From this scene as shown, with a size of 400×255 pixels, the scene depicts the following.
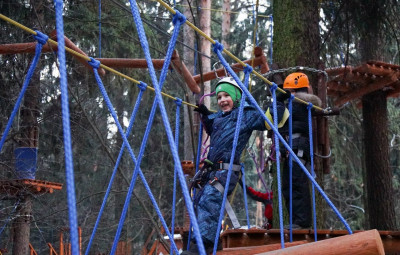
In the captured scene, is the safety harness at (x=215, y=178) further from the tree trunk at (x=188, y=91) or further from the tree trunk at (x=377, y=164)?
the tree trunk at (x=377, y=164)

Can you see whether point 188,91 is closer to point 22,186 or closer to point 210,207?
point 22,186

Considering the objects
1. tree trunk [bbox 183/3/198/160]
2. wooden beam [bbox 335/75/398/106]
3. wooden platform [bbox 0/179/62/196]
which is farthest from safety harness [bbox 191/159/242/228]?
wooden beam [bbox 335/75/398/106]

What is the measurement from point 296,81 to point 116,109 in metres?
10.3

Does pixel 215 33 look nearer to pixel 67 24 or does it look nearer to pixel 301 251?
pixel 67 24

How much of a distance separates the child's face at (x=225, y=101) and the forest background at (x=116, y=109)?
1.29 metres

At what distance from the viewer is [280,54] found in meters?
5.43

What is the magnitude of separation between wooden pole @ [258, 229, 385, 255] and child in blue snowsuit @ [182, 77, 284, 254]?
934mm

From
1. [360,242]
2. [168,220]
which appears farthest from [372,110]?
[168,220]

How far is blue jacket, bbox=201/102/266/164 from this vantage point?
3715 millimetres

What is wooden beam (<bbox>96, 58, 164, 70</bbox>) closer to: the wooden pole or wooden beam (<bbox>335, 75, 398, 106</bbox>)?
the wooden pole

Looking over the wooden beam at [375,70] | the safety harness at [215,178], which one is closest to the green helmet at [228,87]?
the safety harness at [215,178]

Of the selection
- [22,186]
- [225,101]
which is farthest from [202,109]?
[22,186]

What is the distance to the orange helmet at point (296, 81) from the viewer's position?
5066 mm

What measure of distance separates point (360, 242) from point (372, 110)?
23.2ft
